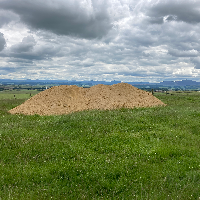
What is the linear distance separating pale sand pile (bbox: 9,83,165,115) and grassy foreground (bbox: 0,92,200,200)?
12579 millimetres

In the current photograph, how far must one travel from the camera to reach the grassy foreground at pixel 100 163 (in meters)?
7.71

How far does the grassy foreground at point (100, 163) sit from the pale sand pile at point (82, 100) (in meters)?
12.6

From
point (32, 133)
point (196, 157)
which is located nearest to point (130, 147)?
point (196, 157)

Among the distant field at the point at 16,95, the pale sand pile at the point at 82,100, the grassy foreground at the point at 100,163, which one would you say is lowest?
the distant field at the point at 16,95

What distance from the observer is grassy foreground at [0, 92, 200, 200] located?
25.3ft

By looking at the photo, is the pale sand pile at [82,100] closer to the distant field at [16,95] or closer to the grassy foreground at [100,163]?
the grassy foreground at [100,163]

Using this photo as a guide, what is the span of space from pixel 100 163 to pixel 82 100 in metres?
22.8

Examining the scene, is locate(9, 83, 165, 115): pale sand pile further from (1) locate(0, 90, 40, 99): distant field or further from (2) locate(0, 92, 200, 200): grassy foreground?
(1) locate(0, 90, 40, 99): distant field

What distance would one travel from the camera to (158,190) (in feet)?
25.1

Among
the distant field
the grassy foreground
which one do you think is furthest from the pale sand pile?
the distant field

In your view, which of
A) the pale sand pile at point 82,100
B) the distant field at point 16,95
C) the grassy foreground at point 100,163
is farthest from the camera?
the distant field at point 16,95

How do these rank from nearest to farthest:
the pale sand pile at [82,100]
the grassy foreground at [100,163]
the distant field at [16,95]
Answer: the grassy foreground at [100,163] → the pale sand pile at [82,100] → the distant field at [16,95]

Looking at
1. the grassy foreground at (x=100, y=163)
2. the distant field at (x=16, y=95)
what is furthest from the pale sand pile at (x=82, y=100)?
the distant field at (x=16, y=95)

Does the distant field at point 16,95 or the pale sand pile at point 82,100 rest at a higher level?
the pale sand pile at point 82,100
